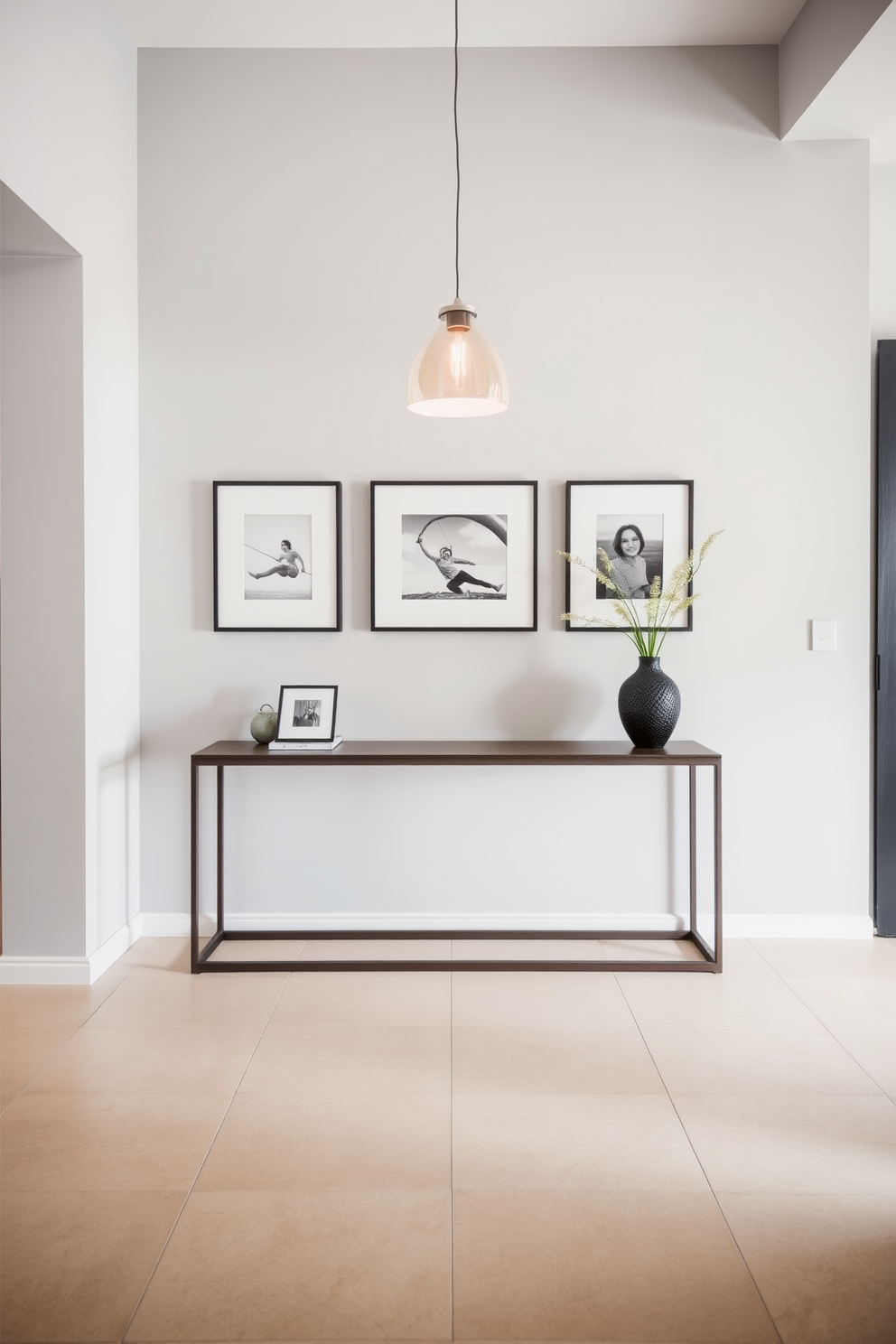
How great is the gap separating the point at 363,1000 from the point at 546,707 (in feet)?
4.06

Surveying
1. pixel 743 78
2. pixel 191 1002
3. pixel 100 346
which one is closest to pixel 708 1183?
pixel 191 1002

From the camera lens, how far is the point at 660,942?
10.7 ft

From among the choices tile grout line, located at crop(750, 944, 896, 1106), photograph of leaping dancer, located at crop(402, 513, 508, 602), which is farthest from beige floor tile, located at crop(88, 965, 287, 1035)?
tile grout line, located at crop(750, 944, 896, 1106)

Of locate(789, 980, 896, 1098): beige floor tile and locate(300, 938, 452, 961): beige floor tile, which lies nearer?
locate(789, 980, 896, 1098): beige floor tile

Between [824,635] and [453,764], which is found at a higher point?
[824,635]

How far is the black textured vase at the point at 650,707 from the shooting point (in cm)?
303

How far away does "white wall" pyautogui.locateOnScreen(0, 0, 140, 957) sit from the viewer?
2578 millimetres

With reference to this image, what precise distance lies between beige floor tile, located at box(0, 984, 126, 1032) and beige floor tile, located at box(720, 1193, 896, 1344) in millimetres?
1942

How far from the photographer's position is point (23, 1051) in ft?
8.13

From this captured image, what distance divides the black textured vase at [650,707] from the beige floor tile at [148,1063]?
5.20 ft

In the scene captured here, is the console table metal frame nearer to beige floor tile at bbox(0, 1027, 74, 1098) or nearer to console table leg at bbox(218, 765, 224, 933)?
console table leg at bbox(218, 765, 224, 933)

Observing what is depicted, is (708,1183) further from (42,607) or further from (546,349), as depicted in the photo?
(546,349)

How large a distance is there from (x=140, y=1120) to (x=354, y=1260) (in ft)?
2.42

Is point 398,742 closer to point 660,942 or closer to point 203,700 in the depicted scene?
point 203,700
